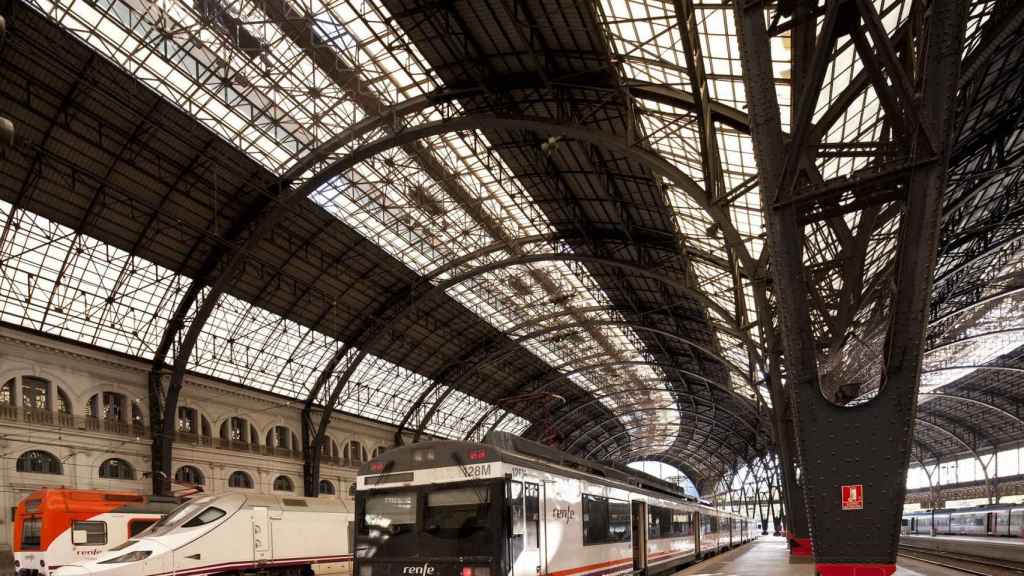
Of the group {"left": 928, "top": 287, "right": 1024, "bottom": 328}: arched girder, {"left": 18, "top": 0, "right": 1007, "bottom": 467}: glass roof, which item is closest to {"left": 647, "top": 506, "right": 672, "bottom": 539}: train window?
{"left": 18, "top": 0, "right": 1007, "bottom": 467}: glass roof

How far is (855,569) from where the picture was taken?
7.13m

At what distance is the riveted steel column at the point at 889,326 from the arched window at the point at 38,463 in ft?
129

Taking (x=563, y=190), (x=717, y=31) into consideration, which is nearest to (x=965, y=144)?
(x=717, y=31)

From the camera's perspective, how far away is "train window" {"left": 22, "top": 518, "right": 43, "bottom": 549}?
86.7 ft

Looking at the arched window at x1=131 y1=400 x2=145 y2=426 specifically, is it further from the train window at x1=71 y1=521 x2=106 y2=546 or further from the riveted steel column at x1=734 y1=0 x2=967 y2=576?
the riveted steel column at x1=734 y1=0 x2=967 y2=576

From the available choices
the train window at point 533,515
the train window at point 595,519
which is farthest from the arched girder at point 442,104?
the train window at point 533,515

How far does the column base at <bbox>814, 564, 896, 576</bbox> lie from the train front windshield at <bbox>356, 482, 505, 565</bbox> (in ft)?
24.6

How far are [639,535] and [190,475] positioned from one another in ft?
103

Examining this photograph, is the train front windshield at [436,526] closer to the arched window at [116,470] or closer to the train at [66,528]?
the train at [66,528]

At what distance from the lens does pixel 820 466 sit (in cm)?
718

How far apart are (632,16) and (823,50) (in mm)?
20075

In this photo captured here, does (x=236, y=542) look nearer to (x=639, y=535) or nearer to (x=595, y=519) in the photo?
(x=595, y=519)

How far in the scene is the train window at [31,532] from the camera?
2644 centimetres

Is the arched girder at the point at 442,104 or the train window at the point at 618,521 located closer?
the train window at the point at 618,521
